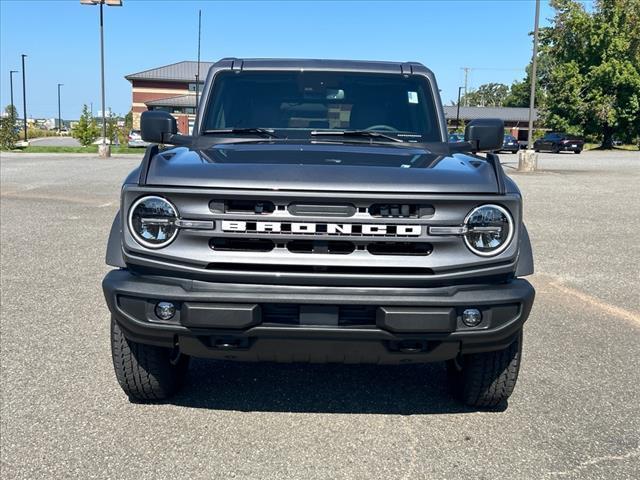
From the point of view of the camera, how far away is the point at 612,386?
3.98 meters

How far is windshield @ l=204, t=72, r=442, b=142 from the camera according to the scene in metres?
4.30

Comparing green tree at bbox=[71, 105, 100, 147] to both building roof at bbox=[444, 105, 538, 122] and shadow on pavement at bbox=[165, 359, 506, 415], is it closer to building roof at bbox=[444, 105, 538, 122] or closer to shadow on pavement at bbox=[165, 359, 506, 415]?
shadow on pavement at bbox=[165, 359, 506, 415]

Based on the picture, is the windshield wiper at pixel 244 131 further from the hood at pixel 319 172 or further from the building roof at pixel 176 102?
the building roof at pixel 176 102

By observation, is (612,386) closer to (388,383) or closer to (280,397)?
(388,383)

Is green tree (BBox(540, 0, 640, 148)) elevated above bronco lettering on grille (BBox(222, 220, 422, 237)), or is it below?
above

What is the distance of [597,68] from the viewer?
145ft

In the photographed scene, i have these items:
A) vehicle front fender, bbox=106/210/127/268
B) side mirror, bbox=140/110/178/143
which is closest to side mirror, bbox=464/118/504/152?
side mirror, bbox=140/110/178/143

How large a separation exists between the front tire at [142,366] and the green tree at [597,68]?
46.5 metres

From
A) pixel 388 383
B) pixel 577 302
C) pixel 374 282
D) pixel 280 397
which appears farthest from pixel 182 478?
pixel 577 302

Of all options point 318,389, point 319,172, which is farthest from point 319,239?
point 318,389

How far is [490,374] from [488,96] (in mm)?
149376

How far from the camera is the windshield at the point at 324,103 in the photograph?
4.30 metres

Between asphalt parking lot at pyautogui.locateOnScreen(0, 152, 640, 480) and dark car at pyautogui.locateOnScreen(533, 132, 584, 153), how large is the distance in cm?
3852

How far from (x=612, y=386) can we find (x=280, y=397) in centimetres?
202
